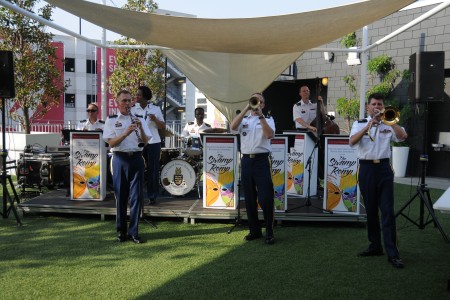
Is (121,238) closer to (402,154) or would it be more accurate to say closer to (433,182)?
(433,182)

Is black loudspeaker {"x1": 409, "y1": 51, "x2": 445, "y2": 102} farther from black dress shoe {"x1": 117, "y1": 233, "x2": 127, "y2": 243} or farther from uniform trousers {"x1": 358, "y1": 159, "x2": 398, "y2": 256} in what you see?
black dress shoe {"x1": 117, "y1": 233, "x2": 127, "y2": 243}

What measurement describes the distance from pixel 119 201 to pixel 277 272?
214cm

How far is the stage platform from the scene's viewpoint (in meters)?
6.20

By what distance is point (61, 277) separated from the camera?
416 centimetres

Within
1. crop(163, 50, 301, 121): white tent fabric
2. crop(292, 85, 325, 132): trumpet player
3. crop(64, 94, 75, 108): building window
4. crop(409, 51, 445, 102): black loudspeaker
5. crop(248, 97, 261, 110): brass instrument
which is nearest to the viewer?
crop(248, 97, 261, 110): brass instrument

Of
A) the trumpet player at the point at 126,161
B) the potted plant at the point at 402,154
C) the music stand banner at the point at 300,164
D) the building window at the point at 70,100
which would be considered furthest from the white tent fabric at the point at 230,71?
the building window at the point at 70,100

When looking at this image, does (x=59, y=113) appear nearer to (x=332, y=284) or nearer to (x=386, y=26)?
(x=386, y=26)

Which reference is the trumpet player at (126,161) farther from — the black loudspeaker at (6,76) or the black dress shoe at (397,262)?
the black dress shoe at (397,262)

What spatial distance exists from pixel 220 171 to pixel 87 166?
207 centimetres

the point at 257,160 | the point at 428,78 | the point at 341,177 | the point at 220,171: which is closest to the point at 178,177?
the point at 220,171

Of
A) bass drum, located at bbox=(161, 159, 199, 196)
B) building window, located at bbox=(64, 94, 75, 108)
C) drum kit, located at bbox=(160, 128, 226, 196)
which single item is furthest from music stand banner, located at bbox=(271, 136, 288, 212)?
building window, located at bbox=(64, 94, 75, 108)

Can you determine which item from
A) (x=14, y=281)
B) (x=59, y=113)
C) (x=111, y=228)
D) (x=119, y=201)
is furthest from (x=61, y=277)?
(x=59, y=113)

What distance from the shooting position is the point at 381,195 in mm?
4617

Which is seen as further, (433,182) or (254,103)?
(433,182)
